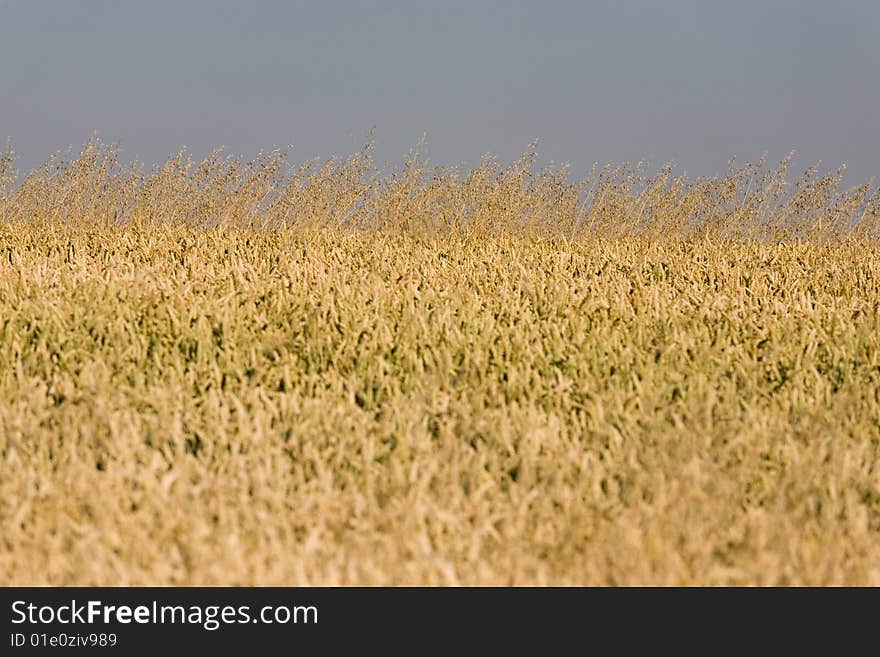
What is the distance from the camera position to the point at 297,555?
2.06 meters

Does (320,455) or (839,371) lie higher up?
(839,371)

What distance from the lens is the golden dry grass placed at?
82.3 inches

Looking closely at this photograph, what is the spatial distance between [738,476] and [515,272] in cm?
320

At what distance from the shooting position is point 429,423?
2924mm

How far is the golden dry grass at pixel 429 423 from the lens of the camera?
2.09 meters

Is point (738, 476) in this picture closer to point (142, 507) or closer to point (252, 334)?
point (142, 507)

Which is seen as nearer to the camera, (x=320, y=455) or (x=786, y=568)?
(x=786, y=568)

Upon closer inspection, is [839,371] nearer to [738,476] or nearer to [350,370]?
[738,476]

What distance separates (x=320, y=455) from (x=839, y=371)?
212cm
